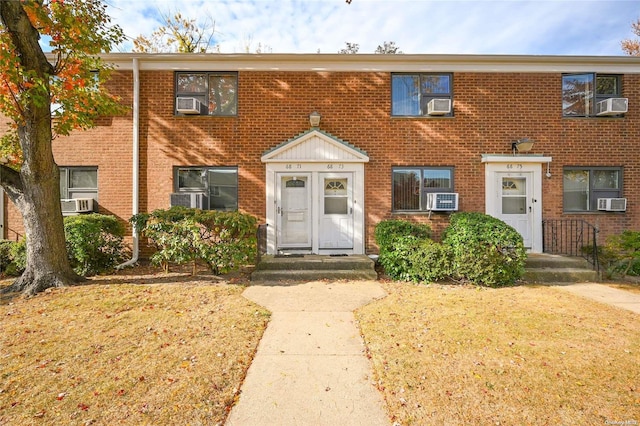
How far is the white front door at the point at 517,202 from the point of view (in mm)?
8680

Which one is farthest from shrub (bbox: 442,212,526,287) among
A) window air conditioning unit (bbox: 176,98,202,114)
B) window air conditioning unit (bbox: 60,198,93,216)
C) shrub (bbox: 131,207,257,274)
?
window air conditioning unit (bbox: 60,198,93,216)

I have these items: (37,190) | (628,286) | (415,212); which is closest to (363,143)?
(415,212)

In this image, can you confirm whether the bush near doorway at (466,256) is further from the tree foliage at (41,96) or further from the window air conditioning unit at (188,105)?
the tree foliage at (41,96)

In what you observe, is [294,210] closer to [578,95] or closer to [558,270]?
[558,270]

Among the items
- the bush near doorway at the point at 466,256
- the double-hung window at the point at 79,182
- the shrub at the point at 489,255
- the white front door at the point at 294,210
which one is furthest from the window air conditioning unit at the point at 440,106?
the double-hung window at the point at 79,182

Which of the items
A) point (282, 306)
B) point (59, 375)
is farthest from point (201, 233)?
point (59, 375)

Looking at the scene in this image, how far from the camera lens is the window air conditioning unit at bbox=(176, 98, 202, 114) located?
328 inches

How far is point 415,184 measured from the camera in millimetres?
8719

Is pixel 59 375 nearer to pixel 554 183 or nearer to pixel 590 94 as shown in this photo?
pixel 554 183

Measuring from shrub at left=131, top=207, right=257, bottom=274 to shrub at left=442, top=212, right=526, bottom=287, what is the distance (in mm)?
4565

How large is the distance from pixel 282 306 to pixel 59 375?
116 inches

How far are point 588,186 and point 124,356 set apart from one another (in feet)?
37.8

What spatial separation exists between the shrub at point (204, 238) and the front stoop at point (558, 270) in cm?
658

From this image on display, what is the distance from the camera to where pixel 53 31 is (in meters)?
5.89
